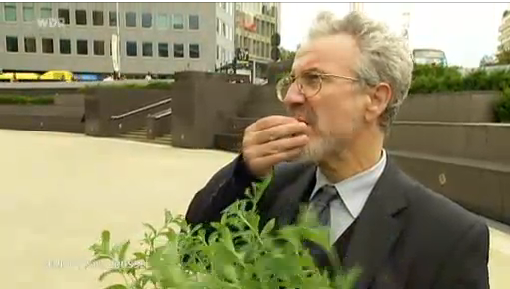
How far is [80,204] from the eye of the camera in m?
8.45

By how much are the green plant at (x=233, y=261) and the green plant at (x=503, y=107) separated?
30.1ft

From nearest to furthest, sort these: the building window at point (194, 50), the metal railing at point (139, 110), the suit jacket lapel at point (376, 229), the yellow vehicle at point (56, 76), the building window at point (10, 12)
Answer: the suit jacket lapel at point (376, 229) < the metal railing at point (139, 110) < the yellow vehicle at point (56, 76) < the building window at point (10, 12) < the building window at point (194, 50)

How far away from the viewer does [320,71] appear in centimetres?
153

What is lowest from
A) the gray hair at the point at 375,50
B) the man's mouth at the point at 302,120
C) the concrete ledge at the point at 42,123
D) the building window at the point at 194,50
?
the concrete ledge at the point at 42,123

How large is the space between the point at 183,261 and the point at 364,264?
60 centimetres

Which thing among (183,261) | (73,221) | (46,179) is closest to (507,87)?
(73,221)

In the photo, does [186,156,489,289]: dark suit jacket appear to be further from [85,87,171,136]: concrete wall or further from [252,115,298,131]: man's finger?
[85,87,171,136]: concrete wall

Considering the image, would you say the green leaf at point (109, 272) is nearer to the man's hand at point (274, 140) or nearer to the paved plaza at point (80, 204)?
the paved plaza at point (80, 204)

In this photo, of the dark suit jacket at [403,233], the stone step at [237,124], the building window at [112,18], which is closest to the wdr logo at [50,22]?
the building window at [112,18]

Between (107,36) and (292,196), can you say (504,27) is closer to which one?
(107,36)

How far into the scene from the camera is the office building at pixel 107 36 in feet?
189

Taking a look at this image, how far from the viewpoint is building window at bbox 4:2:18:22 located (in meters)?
57.5

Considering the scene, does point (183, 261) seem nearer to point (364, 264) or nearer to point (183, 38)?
point (364, 264)

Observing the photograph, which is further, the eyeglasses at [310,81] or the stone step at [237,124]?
the stone step at [237,124]
